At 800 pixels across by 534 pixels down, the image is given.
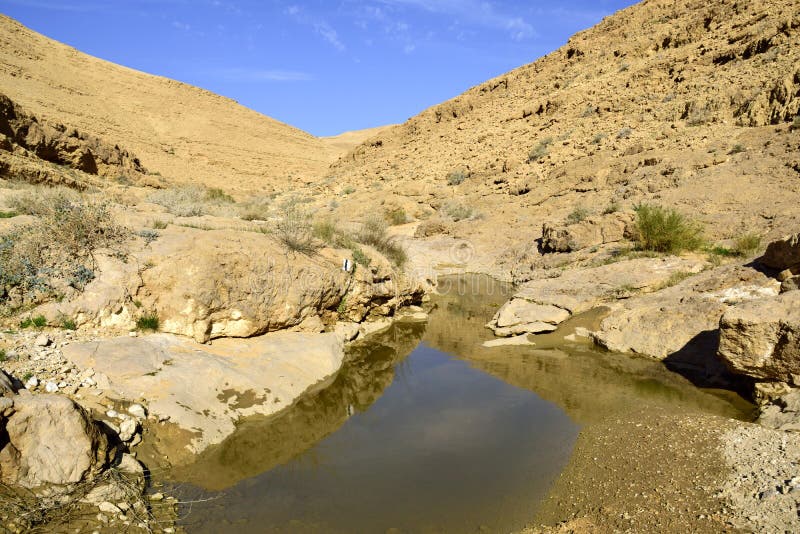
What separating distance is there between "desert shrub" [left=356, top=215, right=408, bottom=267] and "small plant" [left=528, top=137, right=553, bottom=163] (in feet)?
45.5

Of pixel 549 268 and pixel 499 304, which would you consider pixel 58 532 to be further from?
pixel 549 268

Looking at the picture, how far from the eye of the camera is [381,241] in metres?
10.4

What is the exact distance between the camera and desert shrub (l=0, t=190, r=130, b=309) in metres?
4.86

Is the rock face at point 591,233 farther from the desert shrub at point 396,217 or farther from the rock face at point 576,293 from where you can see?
the desert shrub at point 396,217

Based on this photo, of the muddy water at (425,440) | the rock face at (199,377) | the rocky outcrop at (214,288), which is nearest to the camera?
the muddy water at (425,440)

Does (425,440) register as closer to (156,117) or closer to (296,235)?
(296,235)

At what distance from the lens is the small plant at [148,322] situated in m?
5.32

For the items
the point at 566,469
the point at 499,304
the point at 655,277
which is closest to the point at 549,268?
the point at 499,304

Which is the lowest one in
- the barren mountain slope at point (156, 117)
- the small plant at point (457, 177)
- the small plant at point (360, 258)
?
the small plant at point (360, 258)

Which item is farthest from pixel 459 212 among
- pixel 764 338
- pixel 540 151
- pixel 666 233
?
pixel 764 338

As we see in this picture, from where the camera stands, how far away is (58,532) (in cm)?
287

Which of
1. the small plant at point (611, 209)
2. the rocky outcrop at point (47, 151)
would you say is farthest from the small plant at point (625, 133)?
the rocky outcrop at point (47, 151)

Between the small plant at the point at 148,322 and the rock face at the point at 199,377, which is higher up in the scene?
the small plant at the point at 148,322

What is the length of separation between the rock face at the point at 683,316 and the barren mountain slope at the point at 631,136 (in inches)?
131
